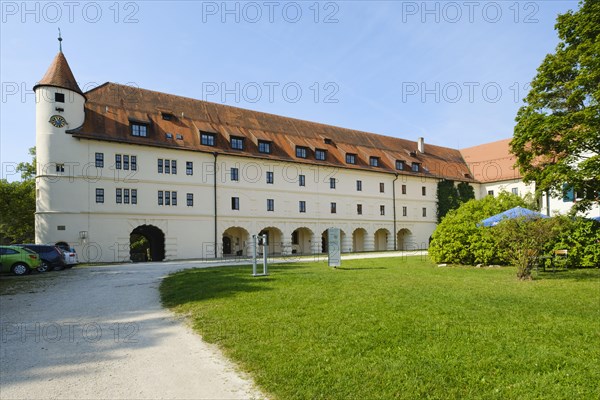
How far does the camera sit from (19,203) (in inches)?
1698

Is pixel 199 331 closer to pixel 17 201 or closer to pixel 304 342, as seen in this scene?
pixel 304 342

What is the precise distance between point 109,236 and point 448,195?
128ft

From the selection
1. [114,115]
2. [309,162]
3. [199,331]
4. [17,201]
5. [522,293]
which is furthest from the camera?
[17,201]

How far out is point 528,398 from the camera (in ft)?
13.1

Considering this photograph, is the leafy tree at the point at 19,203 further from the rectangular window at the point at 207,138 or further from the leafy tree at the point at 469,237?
the leafy tree at the point at 469,237

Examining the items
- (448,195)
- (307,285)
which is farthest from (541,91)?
(448,195)

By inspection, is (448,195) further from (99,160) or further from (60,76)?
(60,76)

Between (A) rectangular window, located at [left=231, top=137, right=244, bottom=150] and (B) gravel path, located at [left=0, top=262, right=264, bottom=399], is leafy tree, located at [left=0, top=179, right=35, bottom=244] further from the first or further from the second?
(B) gravel path, located at [left=0, top=262, right=264, bottom=399]

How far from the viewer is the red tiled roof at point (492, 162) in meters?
49.9

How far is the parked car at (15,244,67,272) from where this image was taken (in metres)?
20.0

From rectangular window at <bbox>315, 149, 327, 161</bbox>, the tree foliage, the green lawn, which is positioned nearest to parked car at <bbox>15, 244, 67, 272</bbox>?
the green lawn

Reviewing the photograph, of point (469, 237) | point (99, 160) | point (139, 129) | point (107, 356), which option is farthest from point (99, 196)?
point (107, 356)

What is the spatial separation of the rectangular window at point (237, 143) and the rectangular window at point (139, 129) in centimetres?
753

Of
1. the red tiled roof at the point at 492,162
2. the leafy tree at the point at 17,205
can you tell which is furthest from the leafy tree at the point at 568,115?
the leafy tree at the point at 17,205
